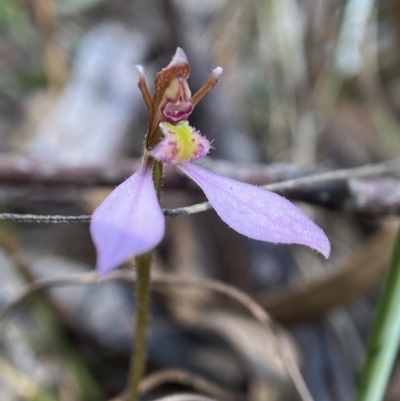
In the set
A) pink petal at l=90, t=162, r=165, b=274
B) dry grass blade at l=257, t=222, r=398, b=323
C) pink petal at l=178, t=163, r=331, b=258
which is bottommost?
pink petal at l=90, t=162, r=165, b=274

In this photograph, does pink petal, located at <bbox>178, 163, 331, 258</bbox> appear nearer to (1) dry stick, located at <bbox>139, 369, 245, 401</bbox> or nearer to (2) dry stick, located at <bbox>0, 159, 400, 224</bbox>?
(2) dry stick, located at <bbox>0, 159, 400, 224</bbox>

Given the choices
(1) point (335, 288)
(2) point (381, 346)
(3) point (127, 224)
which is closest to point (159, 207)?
(3) point (127, 224)

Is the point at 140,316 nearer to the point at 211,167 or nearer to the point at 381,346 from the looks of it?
the point at 381,346

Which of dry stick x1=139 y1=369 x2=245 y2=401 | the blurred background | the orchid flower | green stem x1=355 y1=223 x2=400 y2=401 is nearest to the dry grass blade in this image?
the blurred background

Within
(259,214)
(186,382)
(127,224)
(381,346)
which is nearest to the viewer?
(127,224)

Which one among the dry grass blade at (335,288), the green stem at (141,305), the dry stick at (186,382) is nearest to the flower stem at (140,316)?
the green stem at (141,305)

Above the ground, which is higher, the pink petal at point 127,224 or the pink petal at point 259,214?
the pink petal at point 259,214

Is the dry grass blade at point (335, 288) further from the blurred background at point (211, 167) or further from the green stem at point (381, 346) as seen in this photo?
the green stem at point (381, 346)
